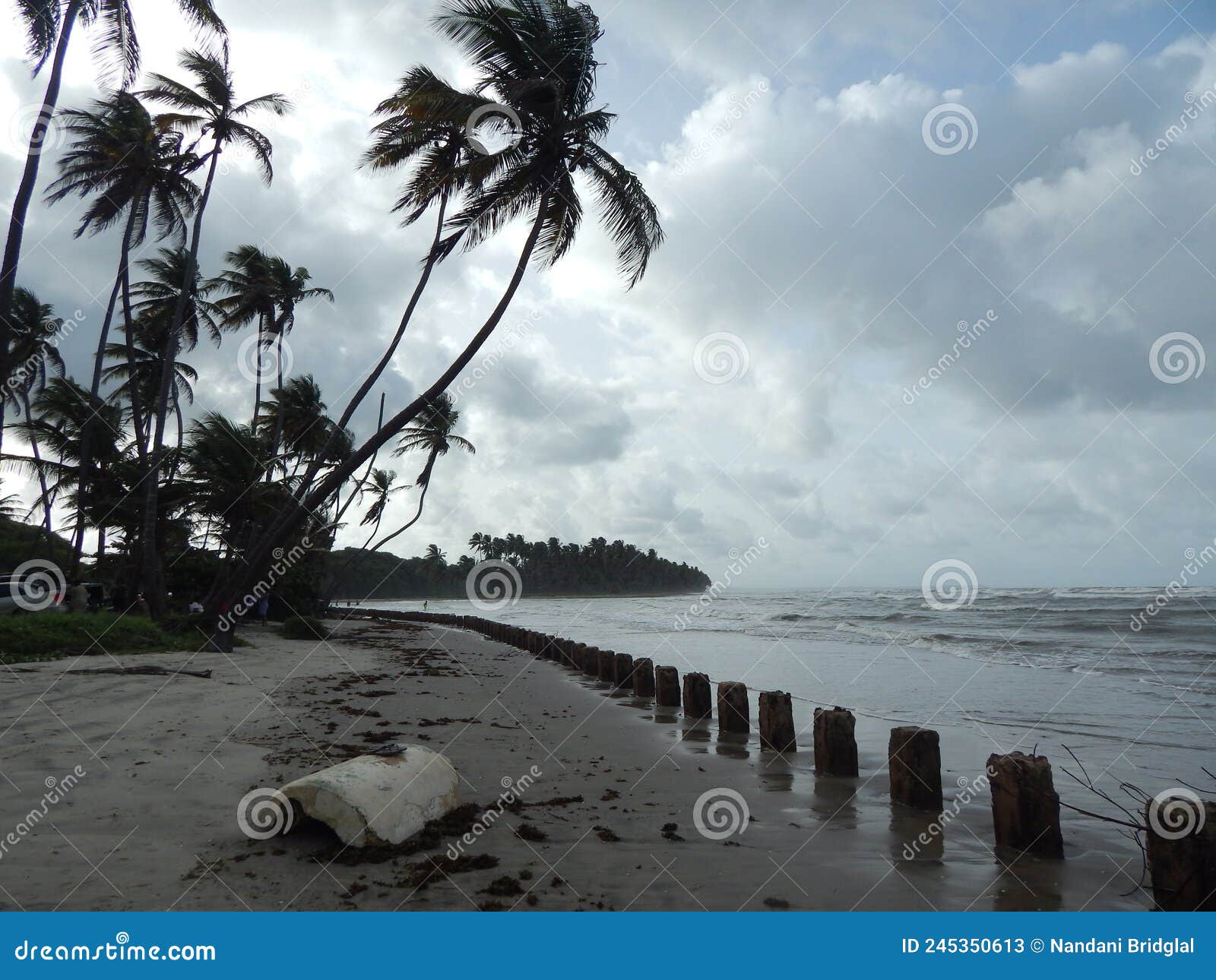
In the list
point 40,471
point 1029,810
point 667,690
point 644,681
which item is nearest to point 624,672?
point 644,681

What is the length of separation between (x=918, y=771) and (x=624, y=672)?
7.99 meters

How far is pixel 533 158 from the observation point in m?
14.6

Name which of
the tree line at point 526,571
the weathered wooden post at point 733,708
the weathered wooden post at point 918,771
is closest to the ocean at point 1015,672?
the weathered wooden post at point 733,708

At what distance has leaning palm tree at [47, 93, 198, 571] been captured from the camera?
19.4 meters

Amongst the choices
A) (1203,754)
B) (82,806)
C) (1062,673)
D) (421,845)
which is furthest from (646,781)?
(1062,673)

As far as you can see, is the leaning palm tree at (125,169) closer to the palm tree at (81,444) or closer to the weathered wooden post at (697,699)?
the palm tree at (81,444)

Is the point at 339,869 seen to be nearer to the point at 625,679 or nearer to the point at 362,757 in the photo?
the point at 362,757

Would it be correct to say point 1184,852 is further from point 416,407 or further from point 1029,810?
point 416,407

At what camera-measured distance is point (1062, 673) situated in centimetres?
1475

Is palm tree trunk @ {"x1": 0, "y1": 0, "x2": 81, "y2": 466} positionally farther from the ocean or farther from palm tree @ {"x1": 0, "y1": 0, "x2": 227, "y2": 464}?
the ocean

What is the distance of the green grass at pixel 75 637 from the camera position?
11836mm

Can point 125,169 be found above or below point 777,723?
above

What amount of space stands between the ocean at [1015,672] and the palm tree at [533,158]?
8.72 meters
